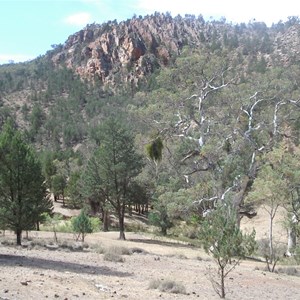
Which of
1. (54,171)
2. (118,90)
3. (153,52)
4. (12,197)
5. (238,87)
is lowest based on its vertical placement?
(12,197)

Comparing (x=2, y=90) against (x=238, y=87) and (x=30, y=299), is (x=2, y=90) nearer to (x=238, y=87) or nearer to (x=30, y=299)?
(x=238, y=87)

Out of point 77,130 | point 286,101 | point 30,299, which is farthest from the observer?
point 77,130

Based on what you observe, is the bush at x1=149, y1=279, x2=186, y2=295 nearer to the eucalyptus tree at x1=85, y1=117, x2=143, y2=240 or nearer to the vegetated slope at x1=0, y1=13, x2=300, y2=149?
the eucalyptus tree at x1=85, y1=117, x2=143, y2=240

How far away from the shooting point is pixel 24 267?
1639 cm

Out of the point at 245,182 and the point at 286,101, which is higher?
the point at 286,101

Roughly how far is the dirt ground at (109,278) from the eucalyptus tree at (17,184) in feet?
5.26

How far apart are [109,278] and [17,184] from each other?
949 centimetres

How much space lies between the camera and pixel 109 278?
52.4ft

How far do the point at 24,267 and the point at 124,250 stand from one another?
31.0 ft

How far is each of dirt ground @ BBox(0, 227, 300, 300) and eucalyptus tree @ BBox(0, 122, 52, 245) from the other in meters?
1.60

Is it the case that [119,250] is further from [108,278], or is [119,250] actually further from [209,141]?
[209,141]

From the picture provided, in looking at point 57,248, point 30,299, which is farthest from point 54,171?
point 30,299

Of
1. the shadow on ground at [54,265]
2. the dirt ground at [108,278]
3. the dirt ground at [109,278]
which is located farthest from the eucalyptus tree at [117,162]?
the shadow on ground at [54,265]

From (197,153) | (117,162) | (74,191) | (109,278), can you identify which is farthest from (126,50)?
(109,278)
